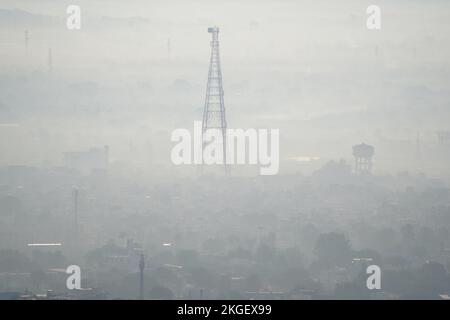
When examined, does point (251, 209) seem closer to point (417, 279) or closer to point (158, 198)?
point (158, 198)

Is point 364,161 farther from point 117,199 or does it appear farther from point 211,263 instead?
point 211,263

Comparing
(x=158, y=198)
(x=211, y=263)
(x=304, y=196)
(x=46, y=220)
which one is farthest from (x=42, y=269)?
(x=304, y=196)

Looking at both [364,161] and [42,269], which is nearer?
[42,269]

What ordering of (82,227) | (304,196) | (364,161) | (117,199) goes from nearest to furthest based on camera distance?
1. (82,227)
2. (117,199)
3. (304,196)
4. (364,161)

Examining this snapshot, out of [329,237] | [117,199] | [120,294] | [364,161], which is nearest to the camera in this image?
[120,294]

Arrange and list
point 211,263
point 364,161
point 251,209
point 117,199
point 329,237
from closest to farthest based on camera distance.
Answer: point 211,263
point 329,237
point 251,209
point 117,199
point 364,161
